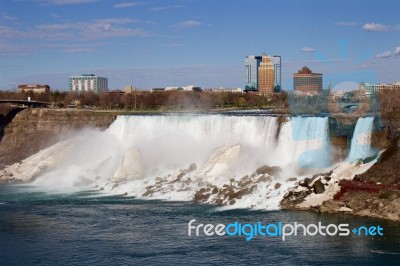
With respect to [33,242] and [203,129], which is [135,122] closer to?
[203,129]

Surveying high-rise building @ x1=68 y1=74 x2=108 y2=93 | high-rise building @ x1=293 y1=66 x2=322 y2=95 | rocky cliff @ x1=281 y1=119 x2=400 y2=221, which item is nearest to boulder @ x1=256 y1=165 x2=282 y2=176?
rocky cliff @ x1=281 y1=119 x2=400 y2=221

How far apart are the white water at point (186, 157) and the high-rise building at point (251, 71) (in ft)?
301

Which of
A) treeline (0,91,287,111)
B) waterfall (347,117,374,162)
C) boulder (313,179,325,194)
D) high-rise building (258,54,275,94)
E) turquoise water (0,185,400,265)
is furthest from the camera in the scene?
high-rise building (258,54,275,94)

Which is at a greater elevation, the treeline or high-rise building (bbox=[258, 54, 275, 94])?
high-rise building (bbox=[258, 54, 275, 94])

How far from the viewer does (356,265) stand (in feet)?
59.8

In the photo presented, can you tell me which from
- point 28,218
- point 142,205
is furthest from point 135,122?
point 28,218

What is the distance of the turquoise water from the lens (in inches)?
751

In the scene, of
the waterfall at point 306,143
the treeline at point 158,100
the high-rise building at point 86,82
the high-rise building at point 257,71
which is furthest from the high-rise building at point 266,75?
the waterfall at point 306,143

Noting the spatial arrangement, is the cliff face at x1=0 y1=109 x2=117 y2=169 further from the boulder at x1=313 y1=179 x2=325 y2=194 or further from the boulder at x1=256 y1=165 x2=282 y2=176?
the boulder at x1=313 y1=179 x2=325 y2=194

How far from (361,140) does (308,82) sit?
33.7 metres

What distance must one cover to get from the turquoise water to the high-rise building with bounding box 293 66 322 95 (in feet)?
121

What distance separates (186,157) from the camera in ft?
125

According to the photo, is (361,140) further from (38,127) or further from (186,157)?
(38,127)

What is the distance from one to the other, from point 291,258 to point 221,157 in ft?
52.8
